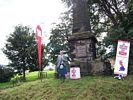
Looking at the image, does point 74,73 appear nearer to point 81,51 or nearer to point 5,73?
point 81,51

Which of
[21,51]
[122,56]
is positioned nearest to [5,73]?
[21,51]

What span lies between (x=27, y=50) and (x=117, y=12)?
12.6m

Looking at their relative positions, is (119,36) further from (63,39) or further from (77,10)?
(63,39)

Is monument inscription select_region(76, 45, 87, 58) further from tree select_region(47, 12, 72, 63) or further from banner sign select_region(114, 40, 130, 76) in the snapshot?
tree select_region(47, 12, 72, 63)

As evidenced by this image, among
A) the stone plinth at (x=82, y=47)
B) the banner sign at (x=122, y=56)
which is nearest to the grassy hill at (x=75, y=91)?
the banner sign at (x=122, y=56)

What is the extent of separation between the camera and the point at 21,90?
1338cm

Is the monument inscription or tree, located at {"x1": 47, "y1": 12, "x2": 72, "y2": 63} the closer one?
the monument inscription

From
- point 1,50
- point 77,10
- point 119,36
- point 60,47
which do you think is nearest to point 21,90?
point 77,10

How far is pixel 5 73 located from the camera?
32719mm

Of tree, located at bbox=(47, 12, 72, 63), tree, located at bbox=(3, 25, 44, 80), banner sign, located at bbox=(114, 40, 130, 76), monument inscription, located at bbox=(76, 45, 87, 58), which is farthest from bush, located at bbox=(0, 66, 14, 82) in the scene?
banner sign, located at bbox=(114, 40, 130, 76)

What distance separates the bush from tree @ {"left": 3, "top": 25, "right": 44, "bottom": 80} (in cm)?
113

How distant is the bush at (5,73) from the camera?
106 feet

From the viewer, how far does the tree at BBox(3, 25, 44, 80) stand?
3180 cm

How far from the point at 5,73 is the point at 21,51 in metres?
3.77
